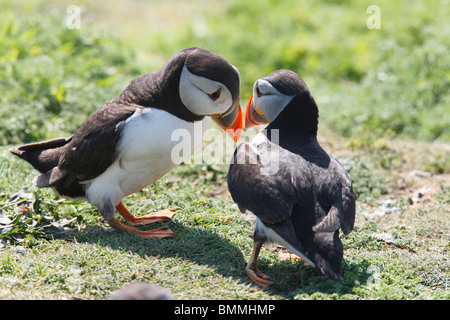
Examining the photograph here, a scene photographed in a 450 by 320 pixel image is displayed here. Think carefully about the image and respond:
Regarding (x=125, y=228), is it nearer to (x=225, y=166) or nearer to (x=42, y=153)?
(x=42, y=153)

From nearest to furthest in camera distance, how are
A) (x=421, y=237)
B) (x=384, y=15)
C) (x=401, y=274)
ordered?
1. (x=401, y=274)
2. (x=421, y=237)
3. (x=384, y=15)

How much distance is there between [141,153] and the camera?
16.4 ft

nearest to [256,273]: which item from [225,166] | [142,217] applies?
[142,217]

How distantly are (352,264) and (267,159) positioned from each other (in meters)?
1.05

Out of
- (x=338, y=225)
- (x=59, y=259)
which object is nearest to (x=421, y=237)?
(x=338, y=225)

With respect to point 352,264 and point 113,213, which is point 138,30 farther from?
point 352,264

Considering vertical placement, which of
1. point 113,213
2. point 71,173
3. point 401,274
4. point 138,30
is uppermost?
point 138,30

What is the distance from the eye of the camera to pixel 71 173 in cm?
530

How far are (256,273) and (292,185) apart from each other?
0.73m

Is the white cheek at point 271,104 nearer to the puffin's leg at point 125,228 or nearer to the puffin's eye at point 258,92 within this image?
the puffin's eye at point 258,92

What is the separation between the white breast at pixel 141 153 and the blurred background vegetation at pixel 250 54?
88.6 inches

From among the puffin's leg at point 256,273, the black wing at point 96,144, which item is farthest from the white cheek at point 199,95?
the puffin's leg at point 256,273

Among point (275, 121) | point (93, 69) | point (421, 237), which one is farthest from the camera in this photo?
point (93, 69)

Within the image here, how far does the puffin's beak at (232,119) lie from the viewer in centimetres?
528
